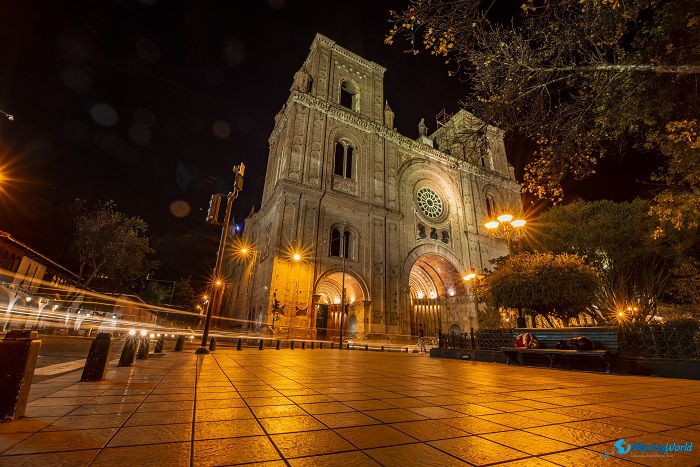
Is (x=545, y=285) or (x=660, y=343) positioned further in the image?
(x=545, y=285)

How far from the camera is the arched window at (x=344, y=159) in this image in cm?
2508

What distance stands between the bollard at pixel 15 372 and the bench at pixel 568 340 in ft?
32.1

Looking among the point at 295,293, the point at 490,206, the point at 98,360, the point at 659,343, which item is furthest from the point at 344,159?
the point at 98,360

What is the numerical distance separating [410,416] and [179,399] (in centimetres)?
224

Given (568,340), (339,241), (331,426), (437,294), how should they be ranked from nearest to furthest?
(331,426) < (568,340) < (339,241) < (437,294)

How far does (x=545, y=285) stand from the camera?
12.9 m

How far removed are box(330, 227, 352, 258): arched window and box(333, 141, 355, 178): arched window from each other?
4.96 meters

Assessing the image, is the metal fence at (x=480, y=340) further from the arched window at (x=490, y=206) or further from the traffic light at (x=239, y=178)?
the arched window at (x=490, y=206)

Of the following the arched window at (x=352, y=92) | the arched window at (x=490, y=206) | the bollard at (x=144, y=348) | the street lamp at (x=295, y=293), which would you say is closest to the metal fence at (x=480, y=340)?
the street lamp at (x=295, y=293)

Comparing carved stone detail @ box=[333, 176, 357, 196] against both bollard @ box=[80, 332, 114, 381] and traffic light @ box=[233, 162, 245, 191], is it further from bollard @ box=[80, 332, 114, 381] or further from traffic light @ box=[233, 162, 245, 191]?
bollard @ box=[80, 332, 114, 381]

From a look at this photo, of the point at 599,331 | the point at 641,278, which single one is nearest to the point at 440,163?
the point at 641,278

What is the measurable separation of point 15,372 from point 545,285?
15.4m

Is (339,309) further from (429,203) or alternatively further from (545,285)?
(429,203)

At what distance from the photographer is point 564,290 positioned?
41.9 ft
